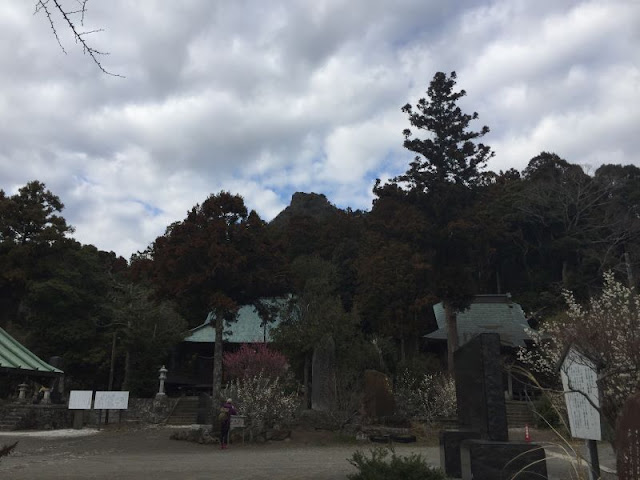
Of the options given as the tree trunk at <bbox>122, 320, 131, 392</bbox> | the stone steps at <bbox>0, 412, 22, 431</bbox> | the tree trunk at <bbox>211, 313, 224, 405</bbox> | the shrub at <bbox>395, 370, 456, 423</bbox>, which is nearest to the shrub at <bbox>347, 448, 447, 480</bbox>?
the tree trunk at <bbox>211, 313, 224, 405</bbox>

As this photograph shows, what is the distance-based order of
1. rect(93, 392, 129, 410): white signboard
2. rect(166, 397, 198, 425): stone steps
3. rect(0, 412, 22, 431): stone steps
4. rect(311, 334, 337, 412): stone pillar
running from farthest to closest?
rect(166, 397, 198, 425): stone steps → rect(93, 392, 129, 410): white signboard → rect(0, 412, 22, 431): stone steps → rect(311, 334, 337, 412): stone pillar

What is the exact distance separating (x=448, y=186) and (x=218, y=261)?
43.8ft

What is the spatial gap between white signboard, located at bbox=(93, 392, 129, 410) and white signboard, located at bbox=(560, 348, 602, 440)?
18.6m

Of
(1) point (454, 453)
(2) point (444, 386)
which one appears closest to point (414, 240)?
(2) point (444, 386)

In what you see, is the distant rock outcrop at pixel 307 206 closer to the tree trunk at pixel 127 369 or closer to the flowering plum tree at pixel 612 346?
the tree trunk at pixel 127 369

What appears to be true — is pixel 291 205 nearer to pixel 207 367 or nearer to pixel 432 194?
pixel 207 367

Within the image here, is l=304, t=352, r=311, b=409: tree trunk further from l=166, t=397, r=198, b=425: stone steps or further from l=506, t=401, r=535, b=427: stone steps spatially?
l=506, t=401, r=535, b=427: stone steps

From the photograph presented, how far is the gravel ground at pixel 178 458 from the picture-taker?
905 cm

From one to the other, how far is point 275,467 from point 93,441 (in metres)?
8.82

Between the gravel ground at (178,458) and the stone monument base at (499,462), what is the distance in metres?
0.29

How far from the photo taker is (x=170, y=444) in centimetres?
1476

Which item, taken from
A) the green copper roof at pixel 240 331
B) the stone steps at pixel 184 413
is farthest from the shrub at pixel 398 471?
the green copper roof at pixel 240 331

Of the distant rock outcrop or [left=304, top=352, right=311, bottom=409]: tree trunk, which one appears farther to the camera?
the distant rock outcrop

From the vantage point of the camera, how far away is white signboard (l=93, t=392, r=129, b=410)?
20.4m
